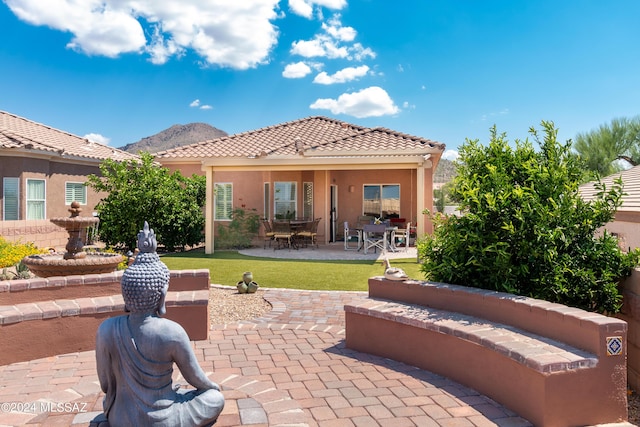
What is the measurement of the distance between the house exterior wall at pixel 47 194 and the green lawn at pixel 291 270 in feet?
14.0

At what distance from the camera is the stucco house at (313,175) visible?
14.4 metres

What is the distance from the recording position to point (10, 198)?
16.1 meters

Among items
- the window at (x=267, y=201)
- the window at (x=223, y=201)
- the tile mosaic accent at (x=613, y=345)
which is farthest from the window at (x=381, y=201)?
the tile mosaic accent at (x=613, y=345)

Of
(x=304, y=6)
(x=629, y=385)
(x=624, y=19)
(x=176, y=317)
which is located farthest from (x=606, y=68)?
(x=176, y=317)

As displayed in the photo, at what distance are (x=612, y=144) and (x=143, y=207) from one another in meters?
23.4

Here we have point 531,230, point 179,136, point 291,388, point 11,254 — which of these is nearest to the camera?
point 291,388

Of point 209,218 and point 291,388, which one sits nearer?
point 291,388

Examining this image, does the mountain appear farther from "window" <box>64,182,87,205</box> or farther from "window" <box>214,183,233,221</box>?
"window" <box>214,183,233,221</box>

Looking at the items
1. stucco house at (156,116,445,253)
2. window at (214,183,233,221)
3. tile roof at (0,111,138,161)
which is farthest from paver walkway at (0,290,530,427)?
tile roof at (0,111,138,161)

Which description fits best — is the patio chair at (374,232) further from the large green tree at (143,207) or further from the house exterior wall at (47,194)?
the house exterior wall at (47,194)

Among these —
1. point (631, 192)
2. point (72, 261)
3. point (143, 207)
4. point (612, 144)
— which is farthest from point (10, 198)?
point (612, 144)

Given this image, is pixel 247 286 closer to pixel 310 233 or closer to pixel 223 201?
pixel 310 233

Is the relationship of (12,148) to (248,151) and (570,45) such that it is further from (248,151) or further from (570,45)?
(570,45)

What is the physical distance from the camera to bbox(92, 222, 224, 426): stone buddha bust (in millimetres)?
2307
